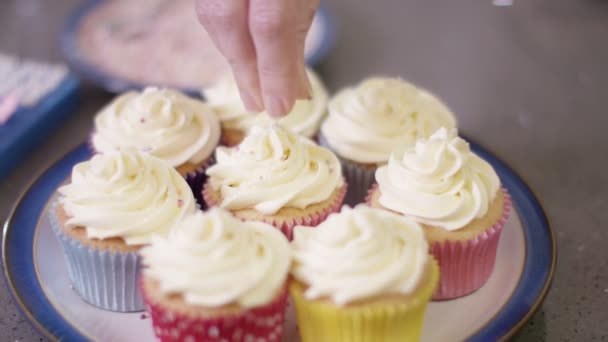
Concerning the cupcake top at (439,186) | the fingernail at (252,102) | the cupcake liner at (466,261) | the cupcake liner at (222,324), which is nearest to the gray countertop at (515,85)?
the cupcake liner at (466,261)

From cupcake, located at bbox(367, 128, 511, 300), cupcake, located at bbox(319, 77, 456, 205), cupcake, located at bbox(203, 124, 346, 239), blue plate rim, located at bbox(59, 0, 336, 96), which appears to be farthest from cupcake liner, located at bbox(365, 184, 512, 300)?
blue plate rim, located at bbox(59, 0, 336, 96)

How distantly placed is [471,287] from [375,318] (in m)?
0.36

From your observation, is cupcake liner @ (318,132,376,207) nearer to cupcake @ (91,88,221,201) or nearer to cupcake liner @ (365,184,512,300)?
cupcake liner @ (365,184,512,300)

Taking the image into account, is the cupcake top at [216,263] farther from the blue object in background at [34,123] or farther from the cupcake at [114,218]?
the blue object in background at [34,123]

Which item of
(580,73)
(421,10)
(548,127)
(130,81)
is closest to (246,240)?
(130,81)

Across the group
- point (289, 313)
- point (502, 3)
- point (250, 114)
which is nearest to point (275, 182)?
point (289, 313)

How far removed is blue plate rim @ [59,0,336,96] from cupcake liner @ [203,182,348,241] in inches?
27.4

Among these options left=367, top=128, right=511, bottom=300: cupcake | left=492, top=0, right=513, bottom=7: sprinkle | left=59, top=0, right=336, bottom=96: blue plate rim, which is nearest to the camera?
left=367, top=128, right=511, bottom=300: cupcake

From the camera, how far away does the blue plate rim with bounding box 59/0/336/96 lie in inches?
88.3

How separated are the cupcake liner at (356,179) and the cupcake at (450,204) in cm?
21

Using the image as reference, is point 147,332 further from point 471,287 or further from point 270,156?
point 471,287

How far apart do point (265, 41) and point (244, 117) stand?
1.69 feet

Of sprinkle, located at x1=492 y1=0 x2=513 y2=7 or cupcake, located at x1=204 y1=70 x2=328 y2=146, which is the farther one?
sprinkle, located at x1=492 y1=0 x2=513 y2=7

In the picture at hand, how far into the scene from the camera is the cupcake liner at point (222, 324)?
1191 millimetres
